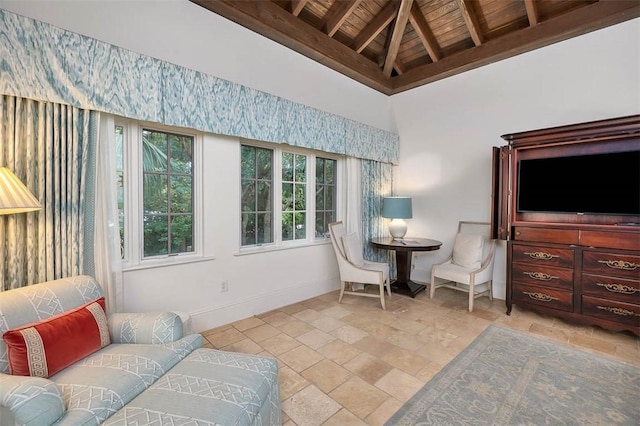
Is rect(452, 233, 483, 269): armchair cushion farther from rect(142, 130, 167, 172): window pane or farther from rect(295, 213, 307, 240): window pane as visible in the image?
rect(142, 130, 167, 172): window pane

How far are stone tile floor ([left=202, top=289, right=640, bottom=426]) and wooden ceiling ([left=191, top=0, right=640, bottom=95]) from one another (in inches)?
123

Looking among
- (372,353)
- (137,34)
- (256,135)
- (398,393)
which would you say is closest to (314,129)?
(256,135)

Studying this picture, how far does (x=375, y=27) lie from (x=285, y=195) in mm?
2494

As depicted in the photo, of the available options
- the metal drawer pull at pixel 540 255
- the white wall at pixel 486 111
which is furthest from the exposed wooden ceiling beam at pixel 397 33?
the metal drawer pull at pixel 540 255

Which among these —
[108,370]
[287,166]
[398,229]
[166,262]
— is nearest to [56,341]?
[108,370]

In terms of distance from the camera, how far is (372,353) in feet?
7.95

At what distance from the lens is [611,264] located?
2646mm

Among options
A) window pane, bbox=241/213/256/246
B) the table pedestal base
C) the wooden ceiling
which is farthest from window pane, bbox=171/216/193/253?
the table pedestal base

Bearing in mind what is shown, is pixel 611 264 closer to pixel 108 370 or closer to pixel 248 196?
pixel 248 196

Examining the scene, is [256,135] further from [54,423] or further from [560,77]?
[560,77]

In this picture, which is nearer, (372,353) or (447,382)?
(447,382)

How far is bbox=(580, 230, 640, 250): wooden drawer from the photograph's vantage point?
2536 millimetres

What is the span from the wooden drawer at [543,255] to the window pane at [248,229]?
297 cm

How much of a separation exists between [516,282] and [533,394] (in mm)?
1568
